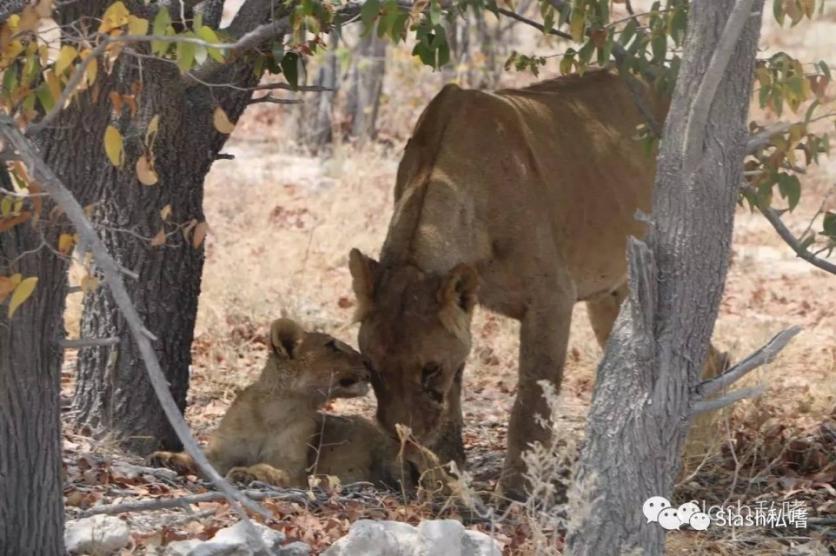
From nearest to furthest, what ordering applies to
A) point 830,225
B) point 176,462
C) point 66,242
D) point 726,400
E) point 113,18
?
point 113,18 → point 66,242 → point 726,400 → point 830,225 → point 176,462

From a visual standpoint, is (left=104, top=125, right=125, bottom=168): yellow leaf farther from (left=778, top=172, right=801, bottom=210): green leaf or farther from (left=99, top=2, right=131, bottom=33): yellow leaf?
(left=778, top=172, right=801, bottom=210): green leaf

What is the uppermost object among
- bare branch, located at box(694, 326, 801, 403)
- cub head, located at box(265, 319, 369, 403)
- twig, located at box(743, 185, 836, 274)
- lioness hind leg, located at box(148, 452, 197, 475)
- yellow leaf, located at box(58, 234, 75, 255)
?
yellow leaf, located at box(58, 234, 75, 255)

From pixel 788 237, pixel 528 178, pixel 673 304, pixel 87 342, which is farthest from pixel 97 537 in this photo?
pixel 528 178

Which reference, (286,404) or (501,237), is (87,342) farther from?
(501,237)

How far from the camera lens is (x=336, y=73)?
15.9 metres

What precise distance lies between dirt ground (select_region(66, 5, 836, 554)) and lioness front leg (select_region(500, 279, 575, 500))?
0.46m

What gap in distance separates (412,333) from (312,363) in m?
0.65

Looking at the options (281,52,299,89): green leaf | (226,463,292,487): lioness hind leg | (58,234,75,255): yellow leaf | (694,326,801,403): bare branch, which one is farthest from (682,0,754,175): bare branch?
(226,463,292,487): lioness hind leg

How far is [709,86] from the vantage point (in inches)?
166

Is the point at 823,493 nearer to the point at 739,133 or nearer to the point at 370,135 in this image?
the point at 739,133

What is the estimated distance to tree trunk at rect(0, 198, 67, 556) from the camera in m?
4.23

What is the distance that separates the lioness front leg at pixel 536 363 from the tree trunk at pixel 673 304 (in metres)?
1.89

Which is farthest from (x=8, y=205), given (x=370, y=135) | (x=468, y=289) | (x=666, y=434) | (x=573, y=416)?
(x=370, y=135)

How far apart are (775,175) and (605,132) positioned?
2.27 metres
